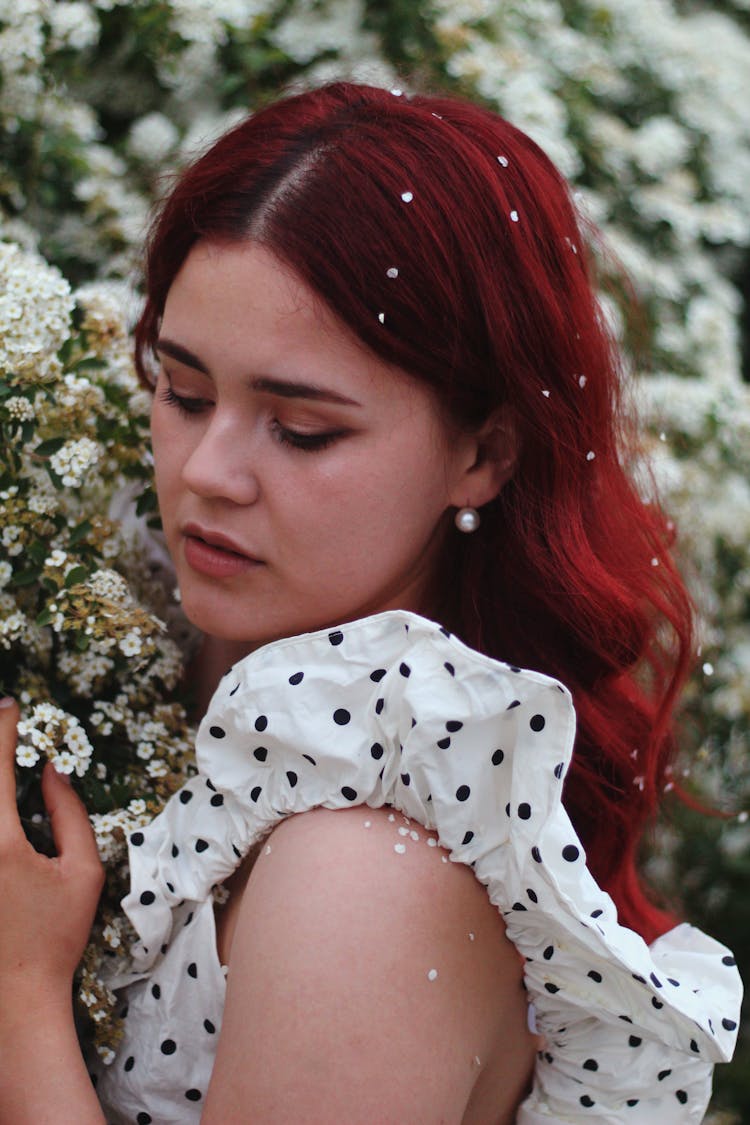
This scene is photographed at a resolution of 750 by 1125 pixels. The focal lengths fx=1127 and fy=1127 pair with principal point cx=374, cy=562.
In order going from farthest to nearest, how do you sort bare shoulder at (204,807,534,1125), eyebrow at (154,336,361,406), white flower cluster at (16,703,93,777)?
white flower cluster at (16,703,93,777), eyebrow at (154,336,361,406), bare shoulder at (204,807,534,1125)

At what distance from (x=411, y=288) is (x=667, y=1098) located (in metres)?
1.14

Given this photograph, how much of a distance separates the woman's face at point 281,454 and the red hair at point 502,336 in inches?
1.7

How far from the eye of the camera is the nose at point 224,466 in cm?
140

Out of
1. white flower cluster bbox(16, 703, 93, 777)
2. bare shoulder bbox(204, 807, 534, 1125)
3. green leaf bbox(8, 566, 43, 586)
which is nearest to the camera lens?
bare shoulder bbox(204, 807, 534, 1125)

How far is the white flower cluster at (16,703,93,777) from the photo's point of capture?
1465 mm

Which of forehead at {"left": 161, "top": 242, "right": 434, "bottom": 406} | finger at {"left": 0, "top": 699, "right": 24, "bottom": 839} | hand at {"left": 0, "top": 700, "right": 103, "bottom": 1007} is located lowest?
hand at {"left": 0, "top": 700, "right": 103, "bottom": 1007}

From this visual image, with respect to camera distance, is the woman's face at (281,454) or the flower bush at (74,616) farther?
the flower bush at (74,616)

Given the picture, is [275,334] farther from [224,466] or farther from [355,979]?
[355,979]

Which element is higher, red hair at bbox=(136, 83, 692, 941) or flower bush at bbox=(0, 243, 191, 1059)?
red hair at bbox=(136, 83, 692, 941)

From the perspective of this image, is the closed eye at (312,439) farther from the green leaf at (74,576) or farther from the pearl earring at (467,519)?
the green leaf at (74,576)

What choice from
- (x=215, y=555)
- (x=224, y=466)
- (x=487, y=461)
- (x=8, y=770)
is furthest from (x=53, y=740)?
(x=487, y=461)

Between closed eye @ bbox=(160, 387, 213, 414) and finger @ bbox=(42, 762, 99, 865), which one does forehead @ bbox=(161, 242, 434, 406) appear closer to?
closed eye @ bbox=(160, 387, 213, 414)

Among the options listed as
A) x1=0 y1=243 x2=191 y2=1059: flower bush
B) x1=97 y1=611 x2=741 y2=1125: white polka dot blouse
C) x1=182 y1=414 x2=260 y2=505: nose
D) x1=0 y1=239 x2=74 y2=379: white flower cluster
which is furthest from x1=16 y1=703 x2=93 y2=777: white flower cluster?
x1=0 y1=239 x2=74 y2=379: white flower cluster

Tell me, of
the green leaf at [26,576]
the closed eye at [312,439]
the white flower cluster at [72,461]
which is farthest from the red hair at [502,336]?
the green leaf at [26,576]
